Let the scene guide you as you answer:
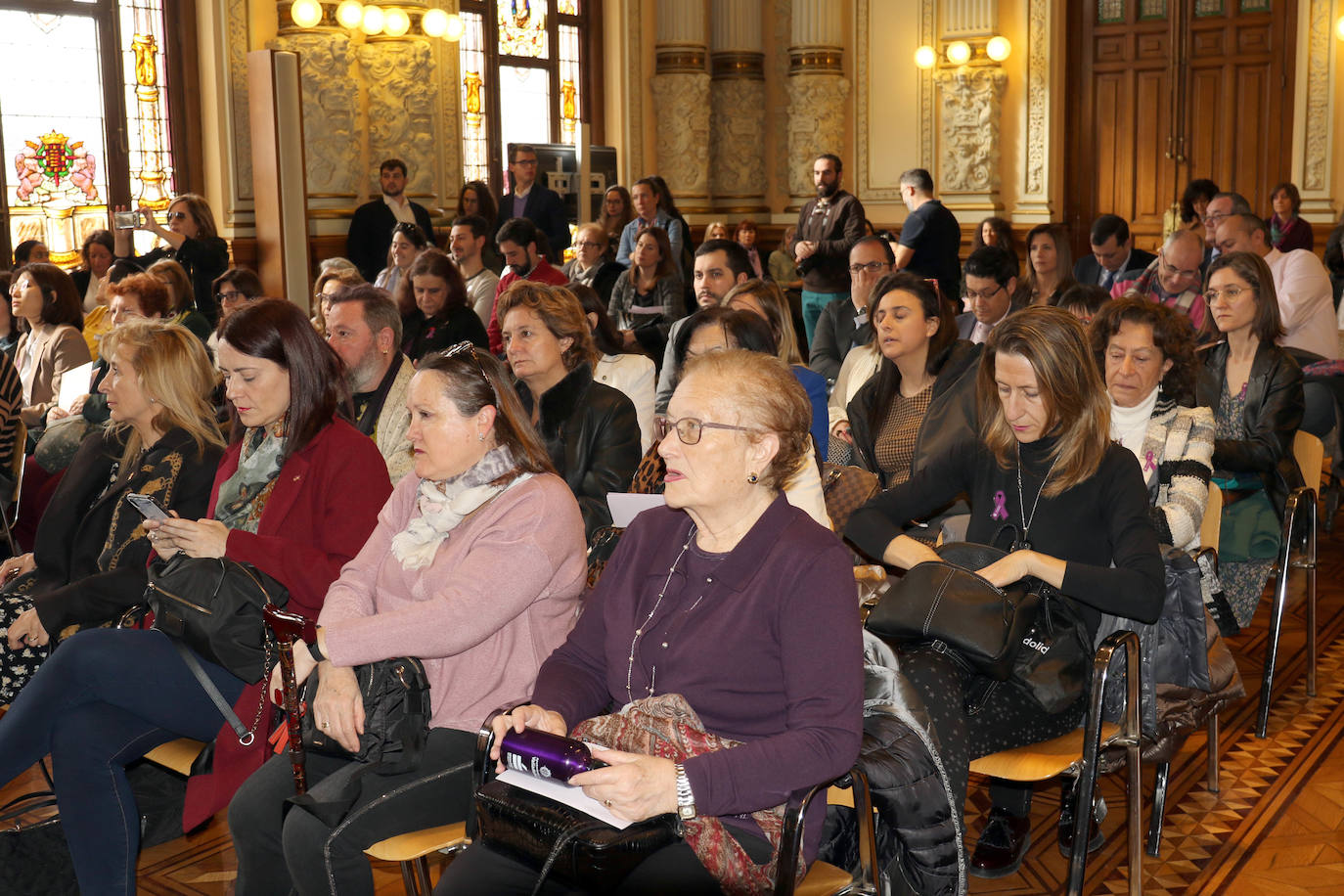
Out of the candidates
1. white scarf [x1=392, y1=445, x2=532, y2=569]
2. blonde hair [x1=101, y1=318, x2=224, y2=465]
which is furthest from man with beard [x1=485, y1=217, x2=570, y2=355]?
white scarf [x1=392, y1=445, x2=532, y2=569]

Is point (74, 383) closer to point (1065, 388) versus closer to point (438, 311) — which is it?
point (438, 311)

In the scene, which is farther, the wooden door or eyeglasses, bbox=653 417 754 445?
the wooden door

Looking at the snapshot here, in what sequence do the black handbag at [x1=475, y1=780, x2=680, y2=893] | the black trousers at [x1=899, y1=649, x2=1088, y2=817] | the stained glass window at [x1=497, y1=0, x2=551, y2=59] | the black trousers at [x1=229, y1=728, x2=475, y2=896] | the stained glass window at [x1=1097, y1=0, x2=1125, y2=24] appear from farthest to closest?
the stained glass window at [x1=1097, y1=0, x2=1125, y2=24], the stained glass window at [x1=497, y1=0, x2=551, y2=59], the black trousers at [x1=899, y1=649, x2=1088, y2=817], the black trousers at [x1=229, y1=728, x2=475, y2=896], the black handbag at [x1=475, y1=780, x2=680, y2=893]

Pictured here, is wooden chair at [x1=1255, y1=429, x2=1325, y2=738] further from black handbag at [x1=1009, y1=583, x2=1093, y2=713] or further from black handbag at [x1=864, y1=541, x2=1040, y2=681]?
black handbag at [x1=864, y1=541, x2=1040, y2=681]

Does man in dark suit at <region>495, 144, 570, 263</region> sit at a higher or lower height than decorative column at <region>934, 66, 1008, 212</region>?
lower

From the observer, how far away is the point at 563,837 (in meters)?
1.86

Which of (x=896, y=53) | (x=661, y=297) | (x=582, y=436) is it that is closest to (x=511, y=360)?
(x=582, y=436)

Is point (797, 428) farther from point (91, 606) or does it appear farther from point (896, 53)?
point (896, 53)

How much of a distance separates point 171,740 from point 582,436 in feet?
4.79

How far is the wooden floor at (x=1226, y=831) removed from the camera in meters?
3.06

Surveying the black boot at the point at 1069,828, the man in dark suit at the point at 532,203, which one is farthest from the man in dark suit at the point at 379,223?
the black boot at the point at 1069,828

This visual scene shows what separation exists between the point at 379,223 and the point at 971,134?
221 inches

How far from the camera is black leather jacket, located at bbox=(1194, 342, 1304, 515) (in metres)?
4.01

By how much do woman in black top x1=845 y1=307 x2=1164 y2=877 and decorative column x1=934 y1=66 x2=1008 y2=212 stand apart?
365 inches
